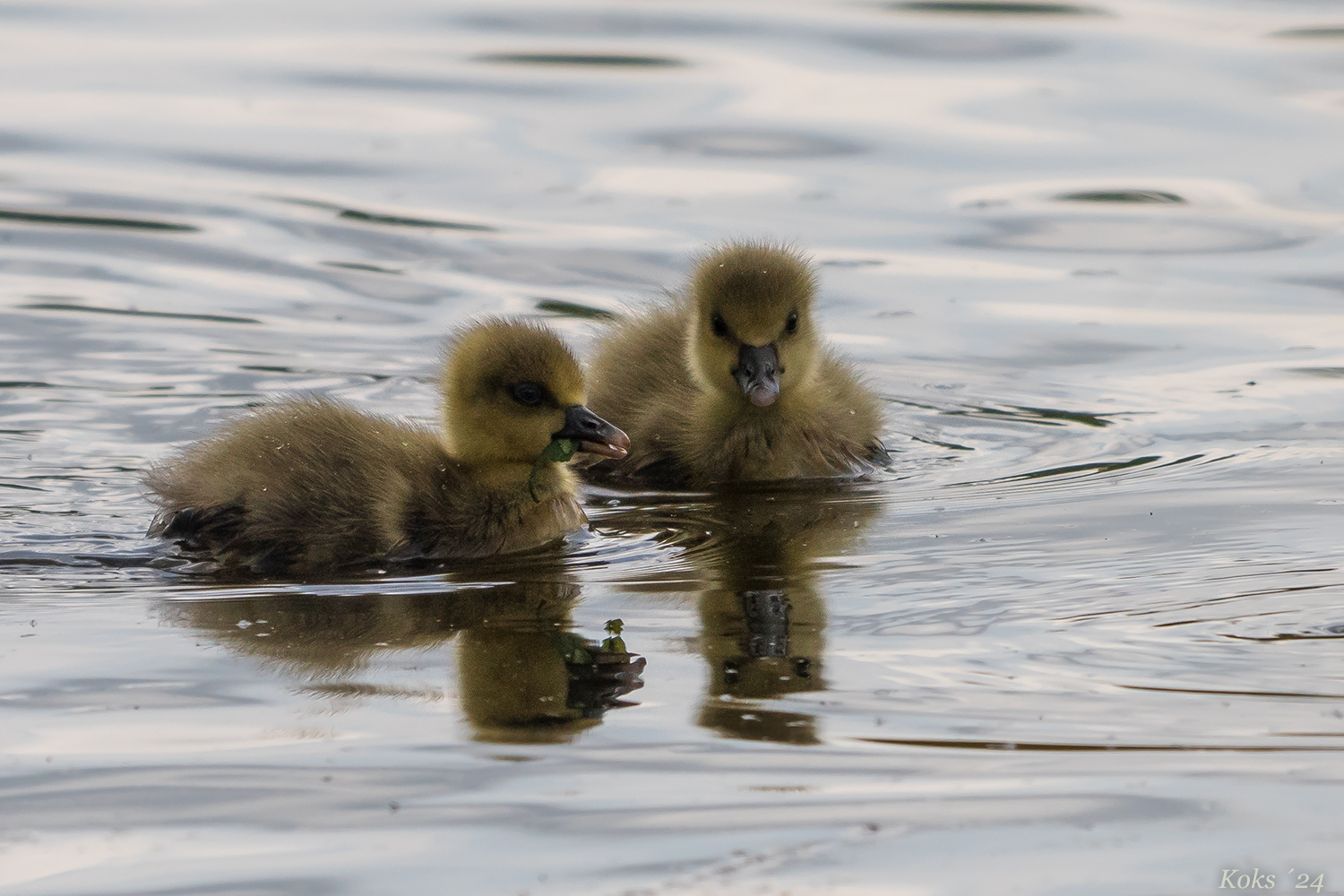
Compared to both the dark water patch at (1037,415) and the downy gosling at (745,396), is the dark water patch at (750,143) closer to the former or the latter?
the dark water patch at (1037,415)

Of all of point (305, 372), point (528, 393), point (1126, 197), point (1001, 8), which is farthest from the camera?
point (1001, 8)

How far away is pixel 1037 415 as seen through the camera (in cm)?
727

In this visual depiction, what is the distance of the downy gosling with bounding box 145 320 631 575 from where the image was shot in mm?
5230

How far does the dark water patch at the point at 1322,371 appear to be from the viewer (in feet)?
24.5

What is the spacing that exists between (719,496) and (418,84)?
6854mm

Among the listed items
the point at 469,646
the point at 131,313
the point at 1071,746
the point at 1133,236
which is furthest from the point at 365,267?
the point at 1071,746

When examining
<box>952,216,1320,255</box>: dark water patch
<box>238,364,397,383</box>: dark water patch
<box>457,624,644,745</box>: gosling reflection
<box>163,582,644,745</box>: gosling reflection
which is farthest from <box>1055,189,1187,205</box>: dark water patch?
<box>457,624,644,745</box>: gosling reflection

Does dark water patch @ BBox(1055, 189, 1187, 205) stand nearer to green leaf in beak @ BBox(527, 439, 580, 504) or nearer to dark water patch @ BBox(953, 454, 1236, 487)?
dark water patch @ BBox(953, 454, 1236, 487)

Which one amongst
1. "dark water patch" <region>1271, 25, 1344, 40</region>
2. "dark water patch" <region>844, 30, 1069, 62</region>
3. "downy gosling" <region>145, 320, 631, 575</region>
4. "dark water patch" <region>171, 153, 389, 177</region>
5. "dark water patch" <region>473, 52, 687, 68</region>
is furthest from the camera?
"dark water patch" <region>1271, 25, 1344, 40</region>

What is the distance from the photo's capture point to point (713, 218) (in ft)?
32.3

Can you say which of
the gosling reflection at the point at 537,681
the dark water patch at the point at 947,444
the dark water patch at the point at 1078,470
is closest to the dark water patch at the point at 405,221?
the dark water patch at the point at 947,444

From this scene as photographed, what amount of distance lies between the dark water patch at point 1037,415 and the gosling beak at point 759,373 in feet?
3.51

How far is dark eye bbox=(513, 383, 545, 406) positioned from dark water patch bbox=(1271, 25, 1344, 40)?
29.7 ft

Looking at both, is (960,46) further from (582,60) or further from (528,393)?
(528,393)
